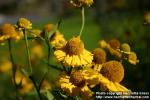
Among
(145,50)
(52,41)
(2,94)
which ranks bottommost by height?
(2,94)

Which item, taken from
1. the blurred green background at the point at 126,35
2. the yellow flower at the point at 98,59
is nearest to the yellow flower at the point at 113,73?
the yellow flower at the point at 98,59

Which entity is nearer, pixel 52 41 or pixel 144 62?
pixel 52 41

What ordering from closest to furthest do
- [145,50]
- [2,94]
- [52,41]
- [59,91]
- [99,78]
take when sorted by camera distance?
[99,78], [59,91], [52,41], [145,50], [2,94]

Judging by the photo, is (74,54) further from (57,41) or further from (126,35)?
(126,35)

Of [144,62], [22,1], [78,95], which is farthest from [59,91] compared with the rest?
[22,1]

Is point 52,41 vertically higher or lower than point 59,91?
higher

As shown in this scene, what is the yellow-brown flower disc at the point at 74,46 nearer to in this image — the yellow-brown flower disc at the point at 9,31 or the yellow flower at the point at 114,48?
the yellow flower at the point at 114,48

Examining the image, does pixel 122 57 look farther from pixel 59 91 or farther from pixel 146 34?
pixel 146 34

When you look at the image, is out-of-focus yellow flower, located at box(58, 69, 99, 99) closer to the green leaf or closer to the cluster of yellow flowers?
the cluster of yellow flowers

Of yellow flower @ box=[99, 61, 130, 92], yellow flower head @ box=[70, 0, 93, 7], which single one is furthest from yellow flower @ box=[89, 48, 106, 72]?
yellow flower head @ box=[70, 0, 93, 7]
